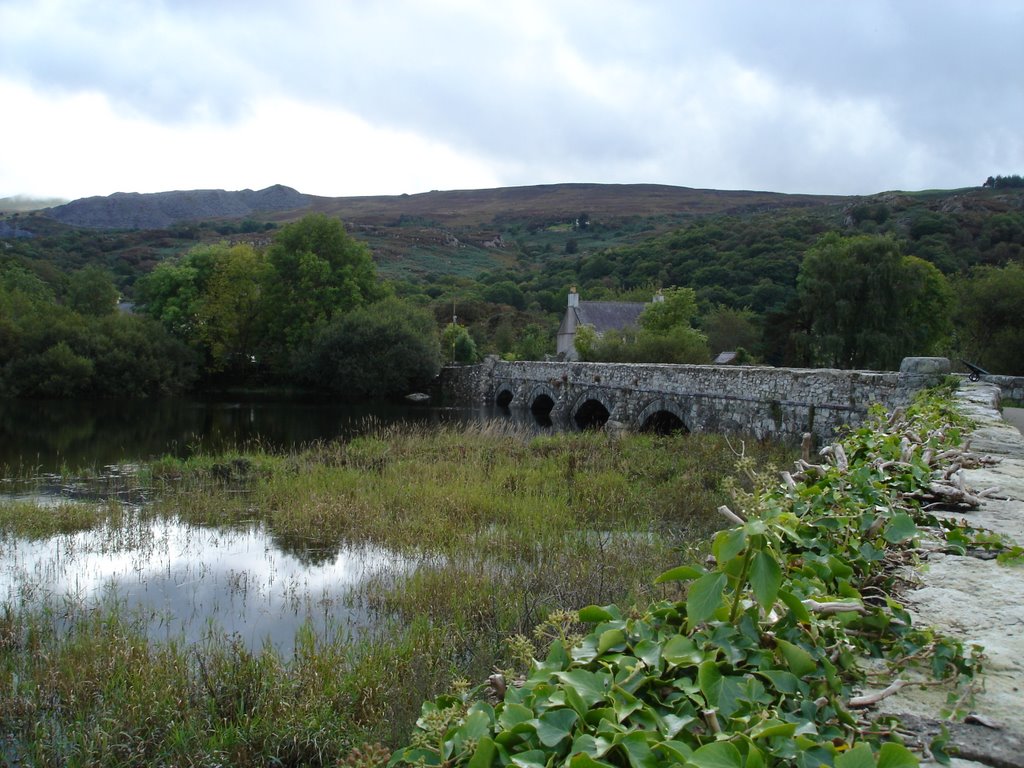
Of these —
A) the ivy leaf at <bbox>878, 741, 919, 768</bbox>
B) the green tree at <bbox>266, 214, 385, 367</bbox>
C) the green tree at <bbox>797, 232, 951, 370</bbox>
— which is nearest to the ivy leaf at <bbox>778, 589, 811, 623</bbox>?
the ivy leaf at <bbox>878, 741, 919, 768</bbox>

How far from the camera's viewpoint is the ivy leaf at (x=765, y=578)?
1.73 m

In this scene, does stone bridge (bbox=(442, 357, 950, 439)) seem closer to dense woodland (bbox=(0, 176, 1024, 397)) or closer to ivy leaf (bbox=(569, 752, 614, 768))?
dense woodland (bbox=(0, 176, 1024, 397))

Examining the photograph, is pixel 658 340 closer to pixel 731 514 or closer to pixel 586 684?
pixel 731 514

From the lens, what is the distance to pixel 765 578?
5.76 ft

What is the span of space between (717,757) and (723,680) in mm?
322

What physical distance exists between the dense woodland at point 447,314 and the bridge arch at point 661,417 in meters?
8.43

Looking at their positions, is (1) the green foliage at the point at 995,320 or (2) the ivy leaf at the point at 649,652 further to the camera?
(1) the green foliage at the point at 995,320

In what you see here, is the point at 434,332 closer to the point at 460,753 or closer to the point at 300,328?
the point at 300,328

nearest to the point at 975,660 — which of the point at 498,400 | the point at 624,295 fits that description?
the point at 498,400

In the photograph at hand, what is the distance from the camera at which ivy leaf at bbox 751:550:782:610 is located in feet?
5.67

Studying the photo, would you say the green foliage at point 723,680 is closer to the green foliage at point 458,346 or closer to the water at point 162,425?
the water at point 162,425

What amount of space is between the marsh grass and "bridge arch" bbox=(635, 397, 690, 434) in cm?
723

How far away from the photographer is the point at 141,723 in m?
4.22

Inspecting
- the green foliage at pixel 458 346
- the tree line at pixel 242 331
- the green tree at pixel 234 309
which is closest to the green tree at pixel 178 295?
the tree line at pixel 242 331
